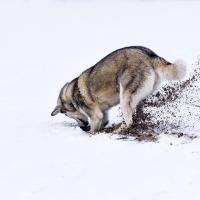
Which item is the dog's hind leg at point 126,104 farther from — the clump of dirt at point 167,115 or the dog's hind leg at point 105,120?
the dog's hind leg at point 105,120

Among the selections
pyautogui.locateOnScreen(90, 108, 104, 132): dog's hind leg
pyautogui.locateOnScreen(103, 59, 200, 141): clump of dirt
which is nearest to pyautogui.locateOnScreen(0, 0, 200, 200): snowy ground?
pyautogui.locateOnScreen(90, 108, 104, 132): dog's hind leg

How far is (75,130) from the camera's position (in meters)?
9.78

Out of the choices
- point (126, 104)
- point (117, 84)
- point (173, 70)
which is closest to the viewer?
point (173, 70)

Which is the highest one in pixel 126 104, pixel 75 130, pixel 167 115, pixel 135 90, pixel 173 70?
pixel 173 70

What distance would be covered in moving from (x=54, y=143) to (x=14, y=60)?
10.3 metres

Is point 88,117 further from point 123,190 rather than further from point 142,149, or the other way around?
point 123,190

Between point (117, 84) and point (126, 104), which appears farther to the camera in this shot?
point (117, 84)

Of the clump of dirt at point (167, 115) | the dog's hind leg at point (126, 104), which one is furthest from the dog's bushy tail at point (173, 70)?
the clump of dirt at point (167, 115)

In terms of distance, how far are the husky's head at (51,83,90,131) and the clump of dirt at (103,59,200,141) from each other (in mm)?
483

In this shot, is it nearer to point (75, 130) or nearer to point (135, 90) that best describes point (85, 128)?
point (75, 130)

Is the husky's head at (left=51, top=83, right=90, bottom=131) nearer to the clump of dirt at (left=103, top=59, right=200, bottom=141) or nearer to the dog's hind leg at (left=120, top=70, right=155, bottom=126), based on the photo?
the clump of dirt at (left=103, top=59, right=200, bottom=141)

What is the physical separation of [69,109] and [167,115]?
1553 millimetres

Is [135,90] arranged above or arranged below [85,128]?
above

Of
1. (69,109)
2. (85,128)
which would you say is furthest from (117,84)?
(69,109)
